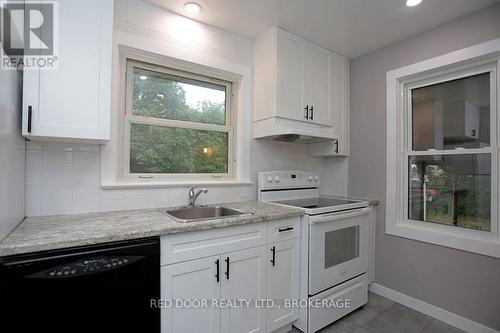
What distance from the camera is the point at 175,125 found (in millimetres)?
2123

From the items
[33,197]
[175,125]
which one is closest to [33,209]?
[33,197]

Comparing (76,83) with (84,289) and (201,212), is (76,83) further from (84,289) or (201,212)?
(201,212)

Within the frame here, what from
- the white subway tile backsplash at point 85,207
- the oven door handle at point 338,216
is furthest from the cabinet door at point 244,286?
the white subway tile backsplash at point 85,207

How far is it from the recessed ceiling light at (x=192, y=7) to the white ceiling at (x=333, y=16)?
3cm

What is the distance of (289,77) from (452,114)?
4.97 feet

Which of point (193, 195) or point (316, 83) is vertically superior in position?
point (316, 83)

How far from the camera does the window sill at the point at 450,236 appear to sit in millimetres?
1870

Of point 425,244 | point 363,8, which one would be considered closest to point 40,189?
point 363,8

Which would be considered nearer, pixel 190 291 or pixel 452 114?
pixel 190 291

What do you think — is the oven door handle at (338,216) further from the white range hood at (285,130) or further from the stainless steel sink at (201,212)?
the white range hood at (285,130)

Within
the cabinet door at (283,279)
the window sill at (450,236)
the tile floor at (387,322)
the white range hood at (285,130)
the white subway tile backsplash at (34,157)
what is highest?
the white range hood at (285,130)

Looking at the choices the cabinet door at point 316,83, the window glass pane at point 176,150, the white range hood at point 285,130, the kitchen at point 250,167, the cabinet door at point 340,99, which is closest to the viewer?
the kitchen at point 250,167

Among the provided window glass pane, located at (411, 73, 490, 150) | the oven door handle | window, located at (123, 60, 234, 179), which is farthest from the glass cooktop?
window glass pane, located at (411, 73, 490, 150)

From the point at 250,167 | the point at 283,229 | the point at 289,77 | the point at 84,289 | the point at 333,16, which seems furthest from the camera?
the point at 250,167
